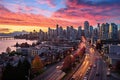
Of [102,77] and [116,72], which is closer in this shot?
[102,77]

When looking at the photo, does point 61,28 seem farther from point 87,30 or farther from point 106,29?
point 106,29

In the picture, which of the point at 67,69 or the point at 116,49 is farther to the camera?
the point at 116,49

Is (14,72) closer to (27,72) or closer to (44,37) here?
(27,72)

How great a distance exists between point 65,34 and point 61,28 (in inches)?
132

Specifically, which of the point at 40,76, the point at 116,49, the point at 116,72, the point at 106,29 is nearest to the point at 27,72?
the point at 40,76

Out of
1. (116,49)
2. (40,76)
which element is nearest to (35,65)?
(40,76)

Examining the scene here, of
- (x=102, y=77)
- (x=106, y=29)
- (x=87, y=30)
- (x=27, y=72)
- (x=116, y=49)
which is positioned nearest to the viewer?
(x=27, y=72)

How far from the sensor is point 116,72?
1385cm

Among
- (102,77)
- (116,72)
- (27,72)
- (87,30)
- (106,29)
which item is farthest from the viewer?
(87,30)

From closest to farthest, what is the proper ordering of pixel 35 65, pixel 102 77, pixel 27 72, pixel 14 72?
pixel 14 72 → pixel 27 72 → pixel 102 77 → pixel 35 65

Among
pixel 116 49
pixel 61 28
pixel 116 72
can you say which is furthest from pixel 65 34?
pixel 116 72

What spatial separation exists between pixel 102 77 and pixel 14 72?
434 cm

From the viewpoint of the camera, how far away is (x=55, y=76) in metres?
11.7

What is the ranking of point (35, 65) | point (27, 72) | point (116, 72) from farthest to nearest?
point (116, 72)
point (35, 65)
point (27, 72)
